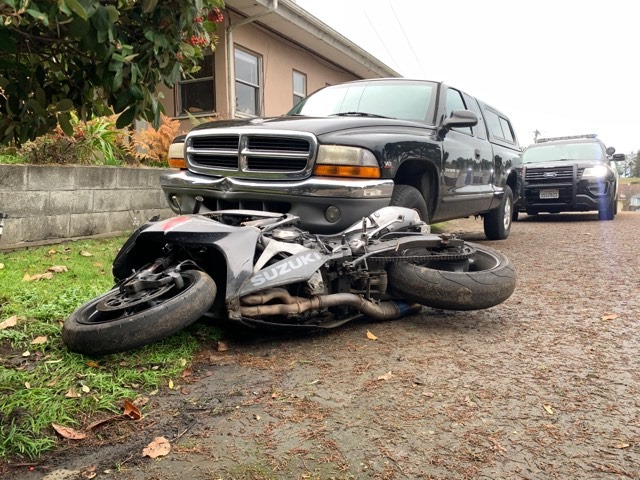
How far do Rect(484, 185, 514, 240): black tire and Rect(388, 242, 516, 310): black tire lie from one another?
4.62 meters

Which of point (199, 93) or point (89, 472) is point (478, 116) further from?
point (89, 472)

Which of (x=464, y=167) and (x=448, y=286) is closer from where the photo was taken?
(x=448, y=286)

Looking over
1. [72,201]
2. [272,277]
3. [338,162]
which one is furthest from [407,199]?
[72,201]

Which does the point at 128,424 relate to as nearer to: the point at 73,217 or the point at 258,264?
the point at 258,264

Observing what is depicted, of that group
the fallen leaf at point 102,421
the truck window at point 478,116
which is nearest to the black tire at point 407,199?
the truck window at point 478,116

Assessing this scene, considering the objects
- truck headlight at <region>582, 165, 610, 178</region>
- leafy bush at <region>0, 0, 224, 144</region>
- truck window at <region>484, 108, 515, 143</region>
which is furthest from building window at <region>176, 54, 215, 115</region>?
leafy bush at <region>0, 0, 224, 144</region>

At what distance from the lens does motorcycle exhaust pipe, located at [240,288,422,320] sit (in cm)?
300

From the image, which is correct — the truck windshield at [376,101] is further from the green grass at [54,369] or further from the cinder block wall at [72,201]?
the green grass at [54,369]

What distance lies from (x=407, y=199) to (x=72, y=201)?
12.0 feet

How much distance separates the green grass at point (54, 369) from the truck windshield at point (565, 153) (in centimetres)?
1132

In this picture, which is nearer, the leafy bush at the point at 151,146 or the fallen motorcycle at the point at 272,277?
the fallen motorcycle at the point at 272,277

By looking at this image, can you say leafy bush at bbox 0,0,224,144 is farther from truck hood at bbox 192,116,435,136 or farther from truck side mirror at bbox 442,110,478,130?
truck side mirror at bbox 442,110,478,130

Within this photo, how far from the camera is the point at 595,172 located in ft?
37.9

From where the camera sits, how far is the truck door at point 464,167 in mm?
5527
